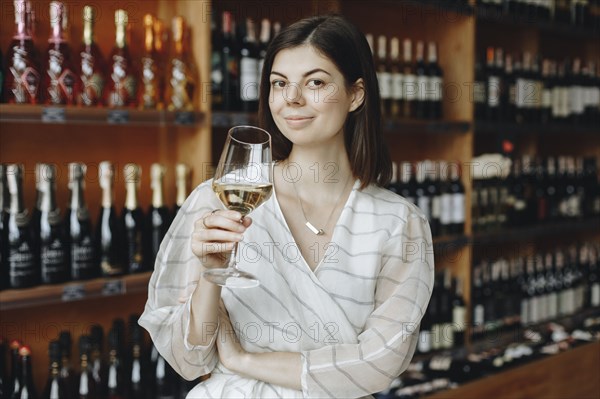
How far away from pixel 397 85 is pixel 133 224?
43.6 inches

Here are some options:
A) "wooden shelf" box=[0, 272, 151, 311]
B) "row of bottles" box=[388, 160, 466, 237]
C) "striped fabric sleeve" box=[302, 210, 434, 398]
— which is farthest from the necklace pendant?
"row of bottles" box=[388, 160, 466, 237]

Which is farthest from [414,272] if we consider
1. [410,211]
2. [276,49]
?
[276,49]

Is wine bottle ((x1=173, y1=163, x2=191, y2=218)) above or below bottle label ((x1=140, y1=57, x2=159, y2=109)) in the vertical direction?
below

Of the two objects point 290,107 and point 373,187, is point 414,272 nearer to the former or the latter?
point 373,187

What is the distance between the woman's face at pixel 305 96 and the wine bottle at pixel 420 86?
151cm

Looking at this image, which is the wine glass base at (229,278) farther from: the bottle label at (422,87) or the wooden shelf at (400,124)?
the bottle label at (422,87)

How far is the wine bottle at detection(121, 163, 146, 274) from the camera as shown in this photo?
1.94 metres

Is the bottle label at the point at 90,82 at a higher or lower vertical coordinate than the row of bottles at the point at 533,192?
higher

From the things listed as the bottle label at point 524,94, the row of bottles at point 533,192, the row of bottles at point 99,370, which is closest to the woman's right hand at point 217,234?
the row of bottles at point 99,370

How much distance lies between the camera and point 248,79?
82.3 inches

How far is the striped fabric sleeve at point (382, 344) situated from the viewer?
1102mm

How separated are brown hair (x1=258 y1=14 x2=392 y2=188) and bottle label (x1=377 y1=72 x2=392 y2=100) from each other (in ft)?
3.86

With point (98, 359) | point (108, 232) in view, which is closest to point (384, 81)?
point (108, 232)

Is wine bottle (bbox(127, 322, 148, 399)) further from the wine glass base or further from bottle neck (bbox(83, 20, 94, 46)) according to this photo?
the wine glass base
